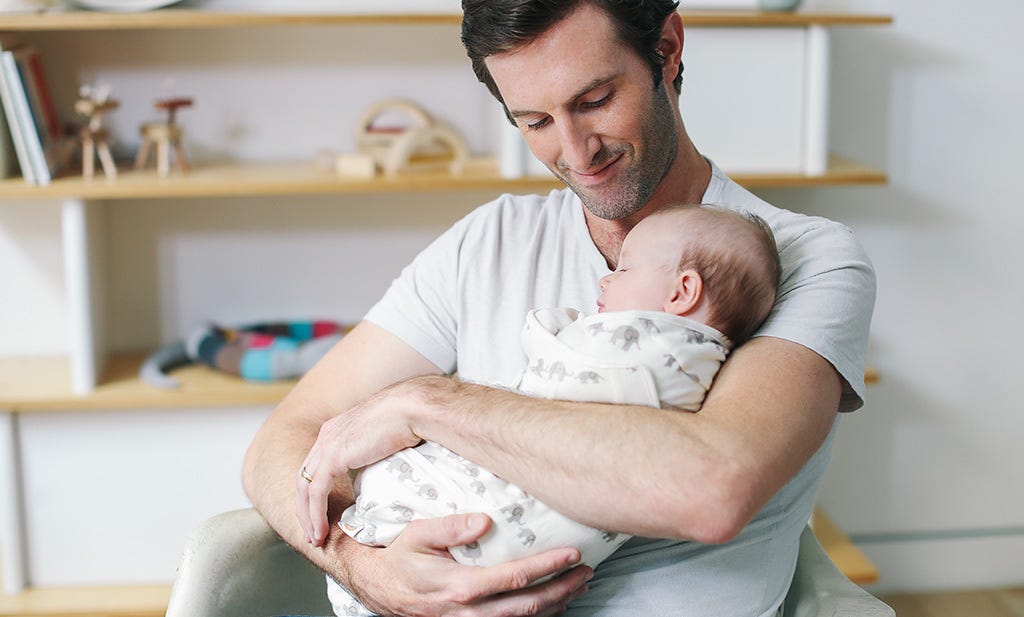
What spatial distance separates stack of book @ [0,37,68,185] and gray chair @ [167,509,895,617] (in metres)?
1.30

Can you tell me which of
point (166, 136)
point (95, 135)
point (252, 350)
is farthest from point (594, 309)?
point (95, 135)

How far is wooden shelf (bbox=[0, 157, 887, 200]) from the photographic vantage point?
2486 mm

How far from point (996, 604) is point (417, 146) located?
1.89 metres

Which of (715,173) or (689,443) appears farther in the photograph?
(715,173)

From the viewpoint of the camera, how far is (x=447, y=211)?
2.89 meters

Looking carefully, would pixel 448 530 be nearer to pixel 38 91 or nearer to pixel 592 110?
pixel 592 110

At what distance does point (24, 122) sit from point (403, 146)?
2.65ft

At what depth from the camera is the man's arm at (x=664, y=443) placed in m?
1.11

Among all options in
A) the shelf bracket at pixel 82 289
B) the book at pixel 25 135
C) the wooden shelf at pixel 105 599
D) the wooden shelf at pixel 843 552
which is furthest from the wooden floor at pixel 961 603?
the book at pixel 25 135

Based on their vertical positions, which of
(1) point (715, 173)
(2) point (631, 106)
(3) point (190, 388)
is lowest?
(3) point (190, 388)

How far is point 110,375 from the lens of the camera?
2729 mm

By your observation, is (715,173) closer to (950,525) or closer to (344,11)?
(344,11)

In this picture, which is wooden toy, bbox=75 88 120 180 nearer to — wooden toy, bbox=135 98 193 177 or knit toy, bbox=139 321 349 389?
wooden toy, bbox=135 98 193 177

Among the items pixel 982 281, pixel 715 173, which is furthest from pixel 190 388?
pixel 982 281
